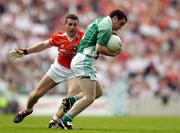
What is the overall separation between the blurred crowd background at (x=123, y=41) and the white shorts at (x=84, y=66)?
1141 centimetres

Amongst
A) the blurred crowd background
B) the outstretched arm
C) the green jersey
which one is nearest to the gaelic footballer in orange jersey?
the outstretched arm

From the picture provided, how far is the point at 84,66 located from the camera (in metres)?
14.2

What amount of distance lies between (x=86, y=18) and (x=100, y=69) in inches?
106

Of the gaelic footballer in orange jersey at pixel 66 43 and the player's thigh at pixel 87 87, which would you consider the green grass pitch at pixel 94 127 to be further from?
the gaelic footballer in orange jersey at pixel 66 43

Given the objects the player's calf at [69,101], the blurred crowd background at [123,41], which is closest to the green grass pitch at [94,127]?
the player's calf at [69,101]

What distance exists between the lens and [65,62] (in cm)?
1540

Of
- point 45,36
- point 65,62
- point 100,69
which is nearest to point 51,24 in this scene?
point 45,36

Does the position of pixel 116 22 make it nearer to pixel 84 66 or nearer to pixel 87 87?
pixel 84 66

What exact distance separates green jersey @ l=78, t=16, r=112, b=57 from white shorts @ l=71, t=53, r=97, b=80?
0.34 ft

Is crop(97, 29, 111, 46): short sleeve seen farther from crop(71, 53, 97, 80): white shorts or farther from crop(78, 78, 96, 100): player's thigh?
crop(78, 78, 96, 100): player's thigh

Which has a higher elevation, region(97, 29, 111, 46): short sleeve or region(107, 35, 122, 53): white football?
region(97, 29, 111, 46): short sleeve

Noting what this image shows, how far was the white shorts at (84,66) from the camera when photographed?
46.6ft

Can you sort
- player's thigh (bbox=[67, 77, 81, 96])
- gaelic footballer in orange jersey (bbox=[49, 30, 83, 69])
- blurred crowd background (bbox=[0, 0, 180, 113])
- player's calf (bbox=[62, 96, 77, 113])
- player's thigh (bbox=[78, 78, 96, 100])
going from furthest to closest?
1. blurred crowd background (bbox=[0, 0, 180, 113])
2. player's thigh (bbox=[67, 77, 81, 96])
3. gaelic footballer in orange jersey (bbox=[49, 30, 83, 69])
4. player's calf (bbox=[62, 96, 77, 113])
5. player's thigh (bbox=[78, 78, 96, 100])

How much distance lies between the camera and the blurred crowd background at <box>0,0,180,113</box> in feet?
87.8
